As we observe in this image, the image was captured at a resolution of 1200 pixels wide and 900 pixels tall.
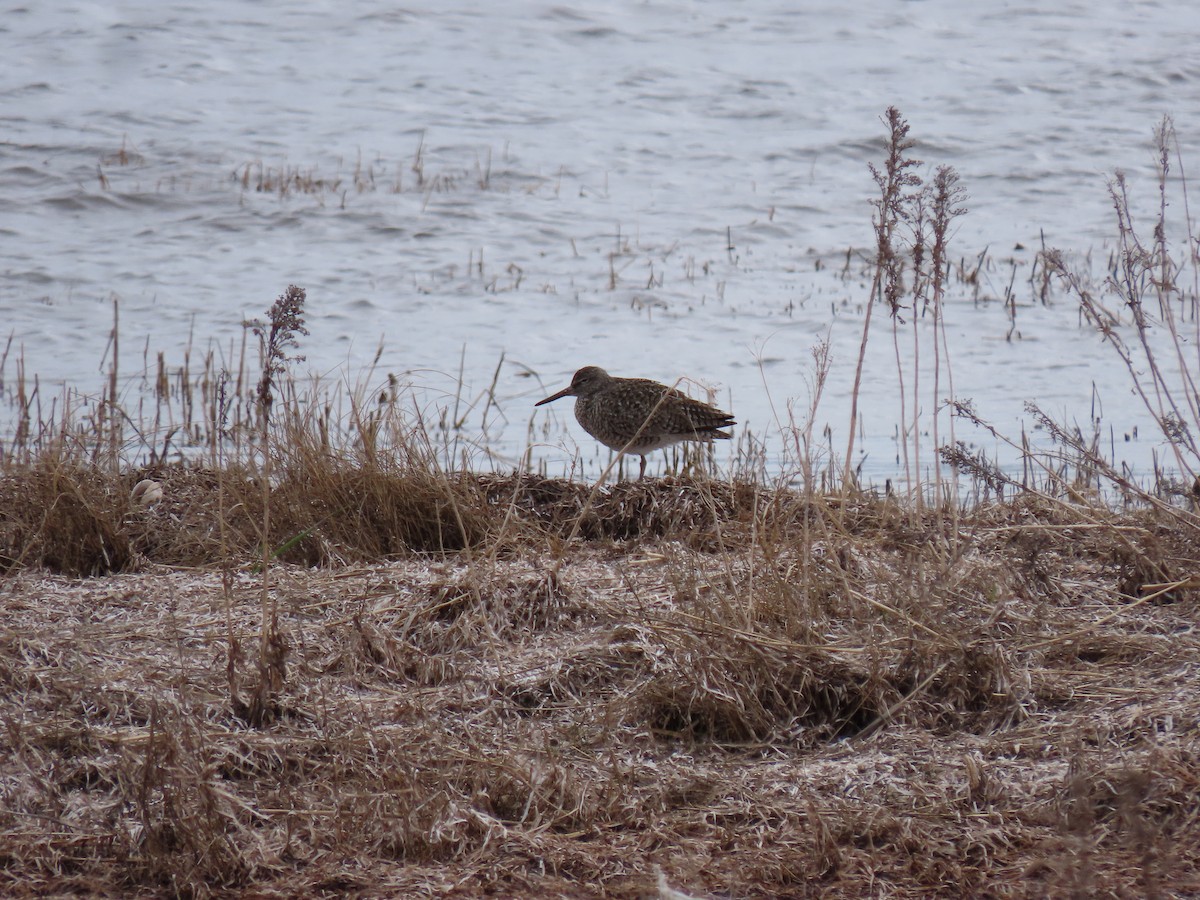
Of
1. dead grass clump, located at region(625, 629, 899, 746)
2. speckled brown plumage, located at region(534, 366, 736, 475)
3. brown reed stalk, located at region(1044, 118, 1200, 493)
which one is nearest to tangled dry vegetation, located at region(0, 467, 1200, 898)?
dead grass clump, located at region(625, 629, 899, 746)

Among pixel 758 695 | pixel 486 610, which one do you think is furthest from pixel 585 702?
pixel 486 610

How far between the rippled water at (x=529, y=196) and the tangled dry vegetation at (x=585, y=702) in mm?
2435

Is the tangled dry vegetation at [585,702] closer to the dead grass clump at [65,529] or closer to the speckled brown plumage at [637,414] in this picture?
the dead grass clump at [65,529]

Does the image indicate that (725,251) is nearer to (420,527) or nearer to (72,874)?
(420,527)

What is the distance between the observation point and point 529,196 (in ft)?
45.6

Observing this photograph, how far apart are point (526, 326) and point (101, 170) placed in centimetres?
626

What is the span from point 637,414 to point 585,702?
131 inches

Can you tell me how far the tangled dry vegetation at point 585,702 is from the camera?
2.93 meters

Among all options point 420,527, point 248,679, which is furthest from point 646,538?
point 248,679

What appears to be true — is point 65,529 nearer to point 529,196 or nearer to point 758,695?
point 758,695

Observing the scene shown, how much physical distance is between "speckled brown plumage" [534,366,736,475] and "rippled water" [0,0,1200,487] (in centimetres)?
31

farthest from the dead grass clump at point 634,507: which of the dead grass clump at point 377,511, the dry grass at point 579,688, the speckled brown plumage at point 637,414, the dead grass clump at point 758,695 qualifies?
the dead grass clump at point 758,695

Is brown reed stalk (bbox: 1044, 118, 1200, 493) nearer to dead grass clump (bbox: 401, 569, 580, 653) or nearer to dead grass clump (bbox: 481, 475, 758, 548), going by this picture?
dead grass clump (bbox: 481, 475, 758, 548)

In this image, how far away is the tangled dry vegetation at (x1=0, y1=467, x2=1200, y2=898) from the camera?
2.93 metres
